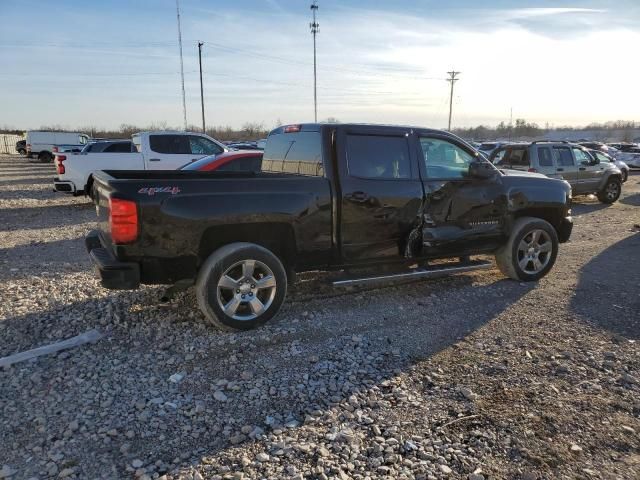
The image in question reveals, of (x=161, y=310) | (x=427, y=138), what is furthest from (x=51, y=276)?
(x=427, y=138)

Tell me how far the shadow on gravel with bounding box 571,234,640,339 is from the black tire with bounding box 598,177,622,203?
7237mm

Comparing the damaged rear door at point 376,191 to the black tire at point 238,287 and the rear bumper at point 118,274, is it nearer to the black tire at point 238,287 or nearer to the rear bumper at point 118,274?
the black tire at point 238,287

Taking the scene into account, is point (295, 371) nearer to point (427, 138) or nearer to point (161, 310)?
point (161, 310)

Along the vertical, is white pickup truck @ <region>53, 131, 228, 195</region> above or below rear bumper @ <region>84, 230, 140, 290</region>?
above

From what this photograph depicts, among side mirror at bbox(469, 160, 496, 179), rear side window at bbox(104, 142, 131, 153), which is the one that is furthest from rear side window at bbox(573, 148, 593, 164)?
rear side window at bbox(104, 142, 131, 153)

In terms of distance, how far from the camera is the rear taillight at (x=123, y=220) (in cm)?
413

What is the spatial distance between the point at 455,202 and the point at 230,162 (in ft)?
19.0

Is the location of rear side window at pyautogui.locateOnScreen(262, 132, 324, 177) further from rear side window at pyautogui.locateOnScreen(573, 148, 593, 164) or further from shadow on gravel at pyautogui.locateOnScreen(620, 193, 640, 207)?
shadow on gravel at pyautogui.locateOnScreen(620, 193, 640, 207)

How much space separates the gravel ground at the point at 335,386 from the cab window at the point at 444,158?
4.75 ft

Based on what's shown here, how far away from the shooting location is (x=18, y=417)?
129 inches

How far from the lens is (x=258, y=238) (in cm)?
488

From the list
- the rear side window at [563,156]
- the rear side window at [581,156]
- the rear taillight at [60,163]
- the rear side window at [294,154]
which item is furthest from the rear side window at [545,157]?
the rear taillight at [60,163]

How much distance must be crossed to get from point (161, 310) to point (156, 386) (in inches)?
→ 63.6

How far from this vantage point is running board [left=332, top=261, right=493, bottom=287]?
16.9 feet
